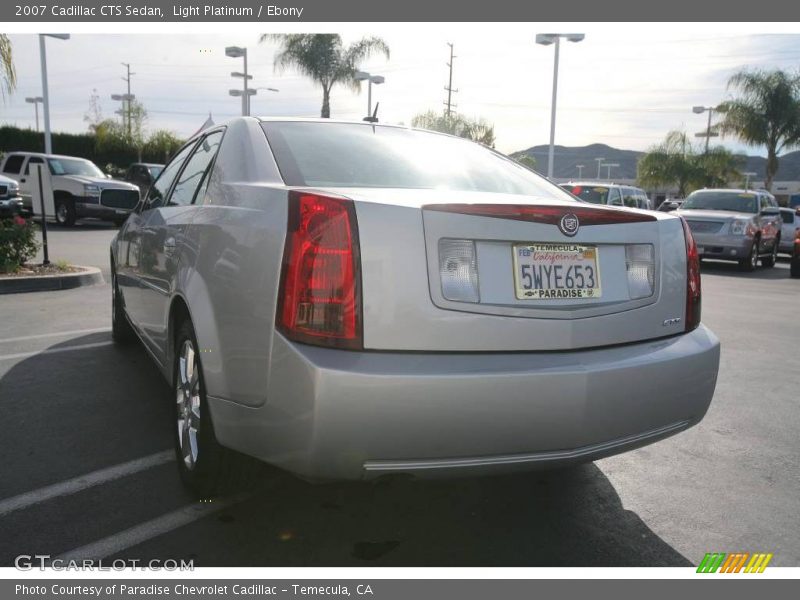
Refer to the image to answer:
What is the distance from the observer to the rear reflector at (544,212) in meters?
A: 2.33

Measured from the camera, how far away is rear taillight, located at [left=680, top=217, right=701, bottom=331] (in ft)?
9.37

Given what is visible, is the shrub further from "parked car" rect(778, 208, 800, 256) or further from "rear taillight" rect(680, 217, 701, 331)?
"parked car" rect(778, 208, 800, 256)

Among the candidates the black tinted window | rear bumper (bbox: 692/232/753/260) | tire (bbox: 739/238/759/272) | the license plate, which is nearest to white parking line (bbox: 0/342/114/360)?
the black tinted window

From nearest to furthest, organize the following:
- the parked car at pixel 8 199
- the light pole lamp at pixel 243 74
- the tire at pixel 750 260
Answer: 1. the tire at pixel 750 260
2. the parked car at pixel 8 199
3. the light pole lamp at pixel 243 74

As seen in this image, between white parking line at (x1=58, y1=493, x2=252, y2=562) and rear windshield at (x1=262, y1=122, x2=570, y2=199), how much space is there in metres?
1.34

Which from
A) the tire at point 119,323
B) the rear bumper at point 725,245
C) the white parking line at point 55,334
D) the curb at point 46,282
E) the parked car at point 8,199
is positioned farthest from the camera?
the parked car at point 8,199

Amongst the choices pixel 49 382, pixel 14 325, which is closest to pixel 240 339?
pixel 49 382

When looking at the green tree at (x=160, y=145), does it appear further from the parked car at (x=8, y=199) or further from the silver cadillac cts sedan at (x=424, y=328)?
the silver cadillac cts sedan at (x=424, y=328)

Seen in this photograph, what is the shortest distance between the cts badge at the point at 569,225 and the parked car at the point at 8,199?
1676 cm

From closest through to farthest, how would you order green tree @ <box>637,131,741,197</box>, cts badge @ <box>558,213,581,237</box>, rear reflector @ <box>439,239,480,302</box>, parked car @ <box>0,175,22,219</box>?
1. rear reflector @ <box>439,239,480,302</box>
2. cts badge @ <box>558,213,581,237</box>
3. parked car @ <box>0,175,22,219</box>
4. green tree @ <box>637,131,741,197</box>

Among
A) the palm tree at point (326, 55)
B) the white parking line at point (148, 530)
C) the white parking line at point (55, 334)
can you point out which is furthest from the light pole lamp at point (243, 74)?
the white parking line at point (148, 530)

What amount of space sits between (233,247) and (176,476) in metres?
1.23

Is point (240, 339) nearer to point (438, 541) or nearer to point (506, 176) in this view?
point (438, 541)

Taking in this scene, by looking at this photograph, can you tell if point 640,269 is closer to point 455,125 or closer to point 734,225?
point 734,225
